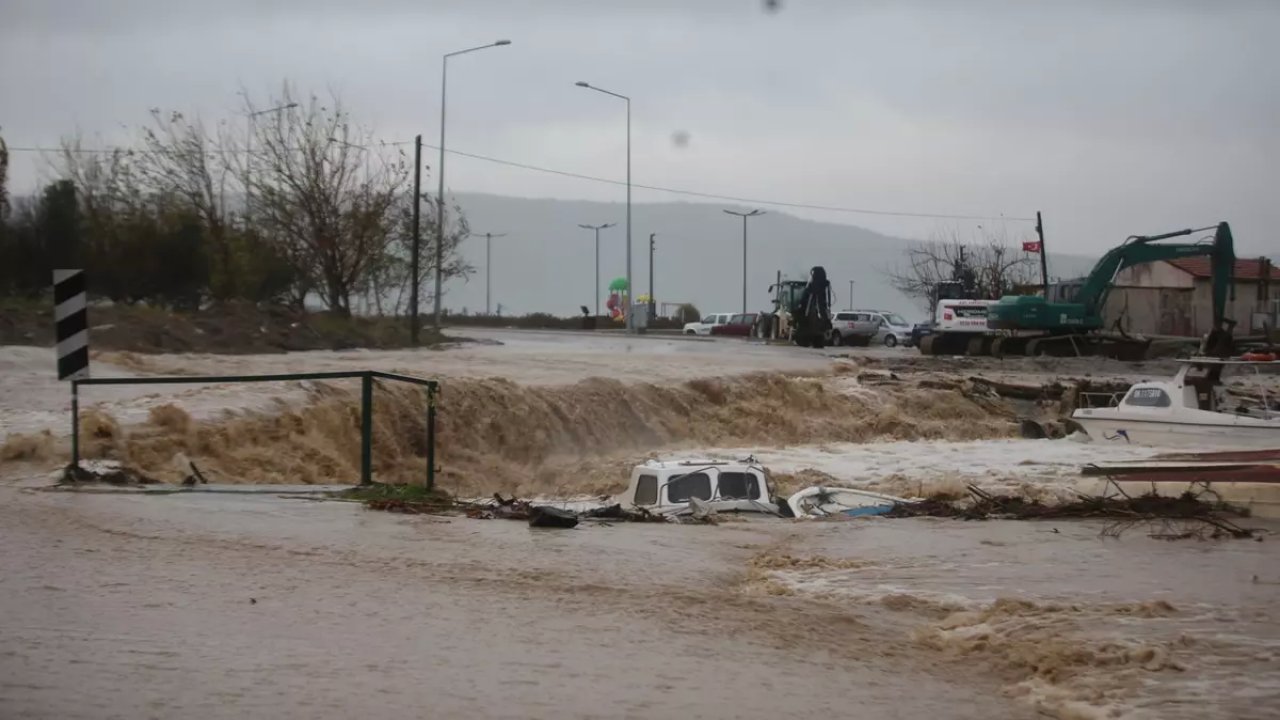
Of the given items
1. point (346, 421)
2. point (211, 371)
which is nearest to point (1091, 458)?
point (346, 421)

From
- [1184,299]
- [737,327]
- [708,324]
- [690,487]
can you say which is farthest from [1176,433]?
[708,324]

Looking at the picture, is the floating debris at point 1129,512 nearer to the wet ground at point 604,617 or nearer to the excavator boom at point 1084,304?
the wet ground at point 604,617

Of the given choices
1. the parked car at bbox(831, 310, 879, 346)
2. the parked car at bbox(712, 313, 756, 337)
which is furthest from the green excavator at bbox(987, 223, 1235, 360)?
the parked car at bbox(712, 313, 756, 337)

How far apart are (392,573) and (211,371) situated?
18865 mm

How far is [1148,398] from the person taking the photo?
2562 centimetres

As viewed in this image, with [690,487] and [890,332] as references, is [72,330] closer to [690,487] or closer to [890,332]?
[690,487]

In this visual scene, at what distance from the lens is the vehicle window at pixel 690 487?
15969 millimetres

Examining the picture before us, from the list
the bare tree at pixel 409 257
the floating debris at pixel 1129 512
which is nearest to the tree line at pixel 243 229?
the bare tree at pixel 409 257

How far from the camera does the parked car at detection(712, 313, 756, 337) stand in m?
73.9

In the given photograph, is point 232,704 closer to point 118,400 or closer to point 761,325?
point 118,400

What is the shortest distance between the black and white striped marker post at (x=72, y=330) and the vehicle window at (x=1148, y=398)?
1918cm

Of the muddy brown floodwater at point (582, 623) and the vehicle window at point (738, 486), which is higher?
the muddy brown floodwater at point (582, 623)

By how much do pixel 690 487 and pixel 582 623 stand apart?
802 centimetres

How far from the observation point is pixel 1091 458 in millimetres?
24750
